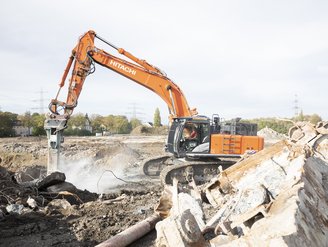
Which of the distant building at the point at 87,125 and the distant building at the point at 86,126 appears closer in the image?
the distant building at the point at 86,126

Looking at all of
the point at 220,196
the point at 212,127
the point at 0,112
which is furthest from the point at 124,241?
the point at 0,112

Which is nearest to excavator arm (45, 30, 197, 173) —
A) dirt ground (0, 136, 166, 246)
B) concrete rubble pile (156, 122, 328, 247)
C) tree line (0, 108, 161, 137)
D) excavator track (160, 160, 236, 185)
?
excavator track (160, 160, 236, 185)

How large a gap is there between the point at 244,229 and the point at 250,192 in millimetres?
791

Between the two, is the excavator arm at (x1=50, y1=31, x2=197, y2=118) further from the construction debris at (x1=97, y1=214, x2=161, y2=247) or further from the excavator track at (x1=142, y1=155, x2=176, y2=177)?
the construction debris at (x1=97, y1=214, x2=161, y2=247)

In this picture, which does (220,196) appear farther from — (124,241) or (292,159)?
(124,241)

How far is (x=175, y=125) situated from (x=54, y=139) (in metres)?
3.48

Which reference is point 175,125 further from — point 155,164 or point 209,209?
point 209,209

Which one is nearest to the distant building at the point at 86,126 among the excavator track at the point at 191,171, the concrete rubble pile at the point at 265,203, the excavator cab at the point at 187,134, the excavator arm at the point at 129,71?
the excavator arm at the point at 129,71

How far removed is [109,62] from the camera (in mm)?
11391

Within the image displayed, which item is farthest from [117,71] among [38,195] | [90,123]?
[90,123]

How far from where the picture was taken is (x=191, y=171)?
33.4ft

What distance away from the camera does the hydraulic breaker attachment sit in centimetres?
1001

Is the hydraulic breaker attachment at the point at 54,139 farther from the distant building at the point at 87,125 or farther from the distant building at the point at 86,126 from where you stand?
the distant building at the point at 87,125

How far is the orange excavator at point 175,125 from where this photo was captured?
10172 millimetres
